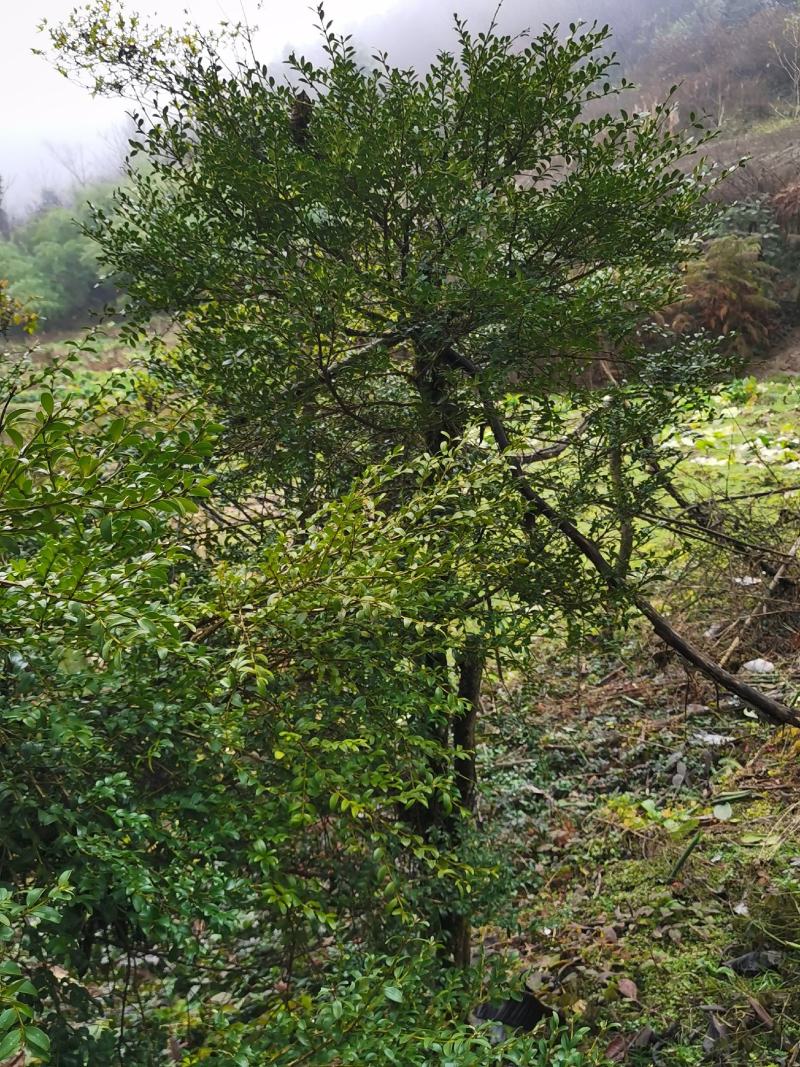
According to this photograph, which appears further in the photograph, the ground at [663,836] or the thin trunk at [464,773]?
the ground at [663,836]

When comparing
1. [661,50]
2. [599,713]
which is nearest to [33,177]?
[661,50]

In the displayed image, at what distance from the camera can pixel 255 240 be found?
2912mm

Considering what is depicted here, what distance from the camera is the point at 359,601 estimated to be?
1698mm

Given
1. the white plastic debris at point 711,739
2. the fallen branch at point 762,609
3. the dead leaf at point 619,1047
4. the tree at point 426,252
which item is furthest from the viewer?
the fallen branch at point 762,609

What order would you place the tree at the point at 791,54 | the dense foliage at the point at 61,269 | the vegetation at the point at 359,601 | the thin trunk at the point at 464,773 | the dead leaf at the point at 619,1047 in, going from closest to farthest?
the vegetation at the point at 359,601 → the thin trunk at the point at 464,773 → the dead leaf at the point at 619,1047 → the tree at the point at 791,54 → the dense foliage at the point at 61,269

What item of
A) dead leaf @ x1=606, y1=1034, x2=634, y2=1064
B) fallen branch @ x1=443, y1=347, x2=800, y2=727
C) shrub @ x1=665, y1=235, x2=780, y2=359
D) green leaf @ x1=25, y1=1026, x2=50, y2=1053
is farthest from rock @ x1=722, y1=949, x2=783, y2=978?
shrub @ x1=665, y1=235, x2=780, y2=359

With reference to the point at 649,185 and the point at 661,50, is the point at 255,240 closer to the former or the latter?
the point at 649,185

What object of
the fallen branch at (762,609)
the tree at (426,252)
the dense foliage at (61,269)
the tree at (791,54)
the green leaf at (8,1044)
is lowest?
the fallen branch at (762,609)

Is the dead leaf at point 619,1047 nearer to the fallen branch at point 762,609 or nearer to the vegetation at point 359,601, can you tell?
the vegetation at point 359,601

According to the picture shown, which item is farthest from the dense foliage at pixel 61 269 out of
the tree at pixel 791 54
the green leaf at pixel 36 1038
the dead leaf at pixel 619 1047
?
the green leaf at pixel 36 1038

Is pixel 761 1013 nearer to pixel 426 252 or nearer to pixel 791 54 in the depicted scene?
pixel 426 252

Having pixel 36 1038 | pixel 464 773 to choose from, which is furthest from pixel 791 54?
pixel 36 1038

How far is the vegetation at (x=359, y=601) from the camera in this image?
1.56 m

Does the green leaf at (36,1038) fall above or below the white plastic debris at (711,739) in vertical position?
above
